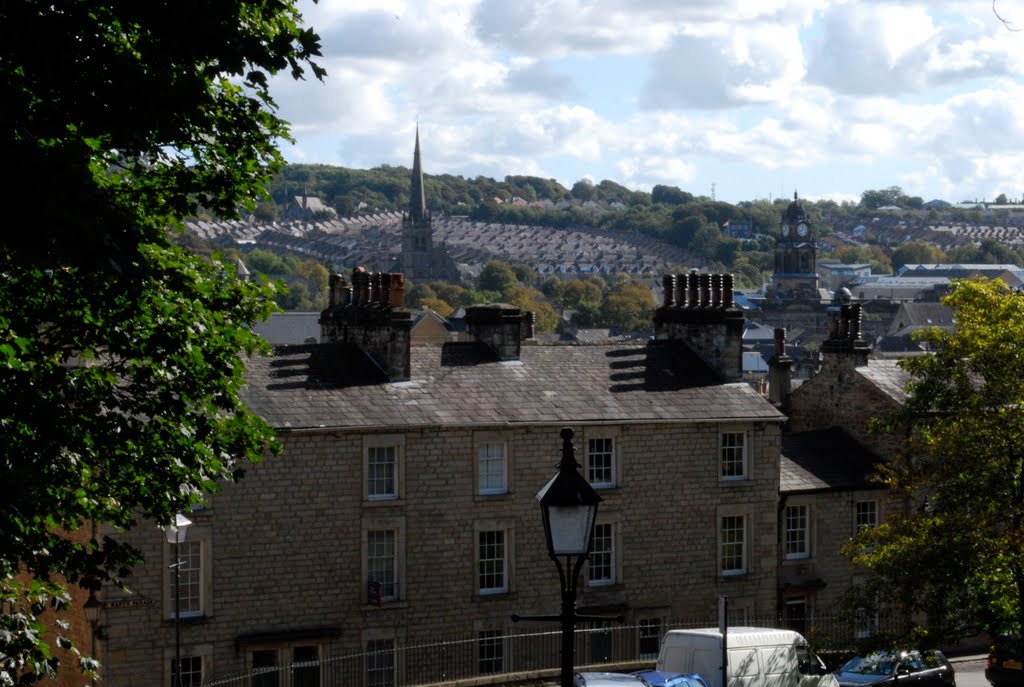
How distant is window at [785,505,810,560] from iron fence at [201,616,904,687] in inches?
109

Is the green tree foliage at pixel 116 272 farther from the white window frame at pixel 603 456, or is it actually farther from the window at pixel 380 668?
the white window frame at pixel 603 456

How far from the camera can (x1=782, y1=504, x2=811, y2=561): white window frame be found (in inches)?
1694

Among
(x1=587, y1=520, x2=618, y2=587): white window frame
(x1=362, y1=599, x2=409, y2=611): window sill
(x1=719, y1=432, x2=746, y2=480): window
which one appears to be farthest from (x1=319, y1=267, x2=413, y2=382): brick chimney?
(x1=719, y1=432, x2=746, y2=480): window

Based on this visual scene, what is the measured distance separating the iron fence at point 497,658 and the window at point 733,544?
146 centimetres

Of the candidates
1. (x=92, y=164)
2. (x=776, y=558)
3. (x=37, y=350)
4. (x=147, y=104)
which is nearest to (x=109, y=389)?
(x=37, y=350)

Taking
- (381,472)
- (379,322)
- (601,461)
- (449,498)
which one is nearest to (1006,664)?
(601,461)

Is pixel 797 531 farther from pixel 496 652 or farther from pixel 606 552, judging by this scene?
pixel 496 652

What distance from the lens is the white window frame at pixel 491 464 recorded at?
3819cm

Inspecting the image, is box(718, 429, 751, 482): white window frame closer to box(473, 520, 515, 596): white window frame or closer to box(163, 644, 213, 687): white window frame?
box(473, 520, 515, 596): white window frame

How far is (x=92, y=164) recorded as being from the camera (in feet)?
61.6

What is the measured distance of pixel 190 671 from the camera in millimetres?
34625

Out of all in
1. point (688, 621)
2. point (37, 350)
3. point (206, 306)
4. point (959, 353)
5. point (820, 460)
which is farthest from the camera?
point (820, 460)

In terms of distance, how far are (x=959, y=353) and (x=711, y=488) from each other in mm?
10324

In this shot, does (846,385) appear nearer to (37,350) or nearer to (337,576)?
(337,576)
